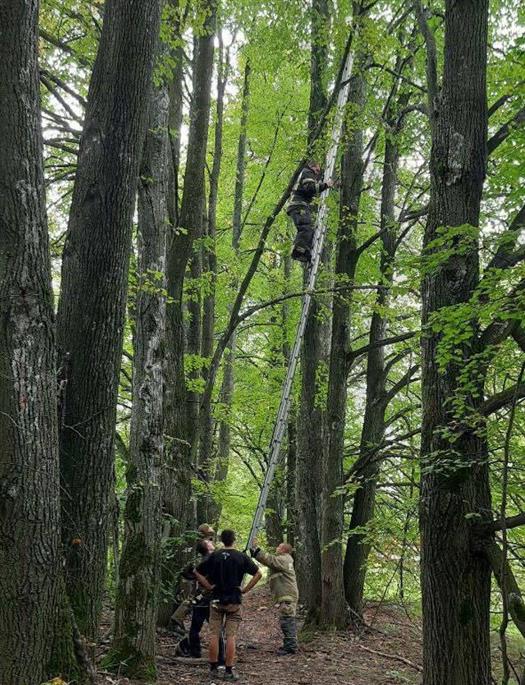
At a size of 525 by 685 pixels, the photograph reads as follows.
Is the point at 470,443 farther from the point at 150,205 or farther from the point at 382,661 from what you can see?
the point at 382,661

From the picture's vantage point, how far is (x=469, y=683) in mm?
5242

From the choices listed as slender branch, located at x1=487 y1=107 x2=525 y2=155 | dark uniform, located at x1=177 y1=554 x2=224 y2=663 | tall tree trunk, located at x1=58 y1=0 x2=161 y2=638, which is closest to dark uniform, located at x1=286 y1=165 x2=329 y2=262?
slender branch, located at x1=487 y1=107 x2=525 y2=155

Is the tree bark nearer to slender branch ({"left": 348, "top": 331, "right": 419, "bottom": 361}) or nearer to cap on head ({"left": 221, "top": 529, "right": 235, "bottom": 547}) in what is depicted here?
slender branch ({"left": 348, "top": 331, "right": 419, "bottom": 361})

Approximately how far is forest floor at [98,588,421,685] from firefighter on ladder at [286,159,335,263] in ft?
19.0

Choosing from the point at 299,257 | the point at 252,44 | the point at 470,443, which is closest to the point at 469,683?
the point at 470,443

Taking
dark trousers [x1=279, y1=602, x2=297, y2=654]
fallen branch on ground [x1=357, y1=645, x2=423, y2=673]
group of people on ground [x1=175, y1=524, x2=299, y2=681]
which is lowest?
fallen branch on ground [x1=357, y1=645, x2=423, y2=673]

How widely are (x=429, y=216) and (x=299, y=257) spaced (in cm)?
486

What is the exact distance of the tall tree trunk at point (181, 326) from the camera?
8461 mm

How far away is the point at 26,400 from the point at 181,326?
5260mm

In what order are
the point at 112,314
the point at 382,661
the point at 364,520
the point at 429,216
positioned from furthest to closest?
the point at 364,520, the point at 382,661, the point at 429,216, the point at 112,314

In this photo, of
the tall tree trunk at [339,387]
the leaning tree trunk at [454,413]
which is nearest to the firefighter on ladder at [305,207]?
the tall tree trunk at [339,387]

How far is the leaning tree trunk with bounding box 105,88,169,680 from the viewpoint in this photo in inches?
237

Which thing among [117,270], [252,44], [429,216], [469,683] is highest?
[252,44]

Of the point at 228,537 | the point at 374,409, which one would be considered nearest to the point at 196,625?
the point at 228,537
